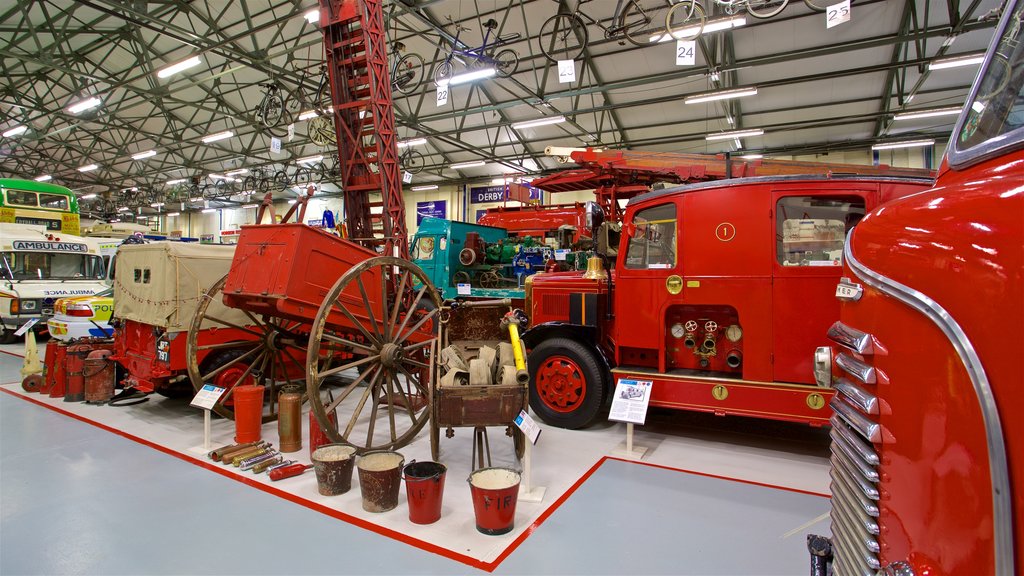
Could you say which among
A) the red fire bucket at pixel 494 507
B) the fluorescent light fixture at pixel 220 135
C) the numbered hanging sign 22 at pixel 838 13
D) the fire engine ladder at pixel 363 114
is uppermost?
the fluorescent light fixture at pixel 220 135

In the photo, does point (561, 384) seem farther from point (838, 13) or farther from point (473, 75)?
point (473, 75)

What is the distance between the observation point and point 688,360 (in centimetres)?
447

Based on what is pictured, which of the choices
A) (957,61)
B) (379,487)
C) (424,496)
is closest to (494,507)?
(424,496)

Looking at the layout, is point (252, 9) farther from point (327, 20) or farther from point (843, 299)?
point (843, 299)

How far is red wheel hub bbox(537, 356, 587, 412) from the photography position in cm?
481

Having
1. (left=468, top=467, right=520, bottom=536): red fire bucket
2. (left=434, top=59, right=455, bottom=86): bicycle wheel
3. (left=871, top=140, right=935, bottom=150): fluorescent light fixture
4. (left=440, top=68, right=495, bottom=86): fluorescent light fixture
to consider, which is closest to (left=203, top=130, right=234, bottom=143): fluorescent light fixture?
(left=434, top=59, right=455, bottom=86): bicycle wheel

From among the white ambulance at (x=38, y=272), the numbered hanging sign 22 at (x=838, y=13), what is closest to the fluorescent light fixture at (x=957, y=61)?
the numbered hanging sign 22 at (x=838, y=13)

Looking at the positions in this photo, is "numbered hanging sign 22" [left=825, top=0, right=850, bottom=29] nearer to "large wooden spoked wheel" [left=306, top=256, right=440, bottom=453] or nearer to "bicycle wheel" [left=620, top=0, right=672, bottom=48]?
"bicycle wheel" [left=620, top=0, right=672, bottom=48]

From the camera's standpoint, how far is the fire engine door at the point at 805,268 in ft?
12.3

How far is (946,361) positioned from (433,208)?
23152mm

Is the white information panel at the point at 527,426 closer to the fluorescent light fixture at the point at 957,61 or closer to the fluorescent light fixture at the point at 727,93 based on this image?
the fluorescent light fixture at the point at 727,93

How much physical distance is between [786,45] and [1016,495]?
13.0 m

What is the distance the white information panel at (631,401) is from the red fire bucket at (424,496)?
159cm

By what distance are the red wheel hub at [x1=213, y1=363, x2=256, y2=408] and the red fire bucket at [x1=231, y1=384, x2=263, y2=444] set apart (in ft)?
2.50
